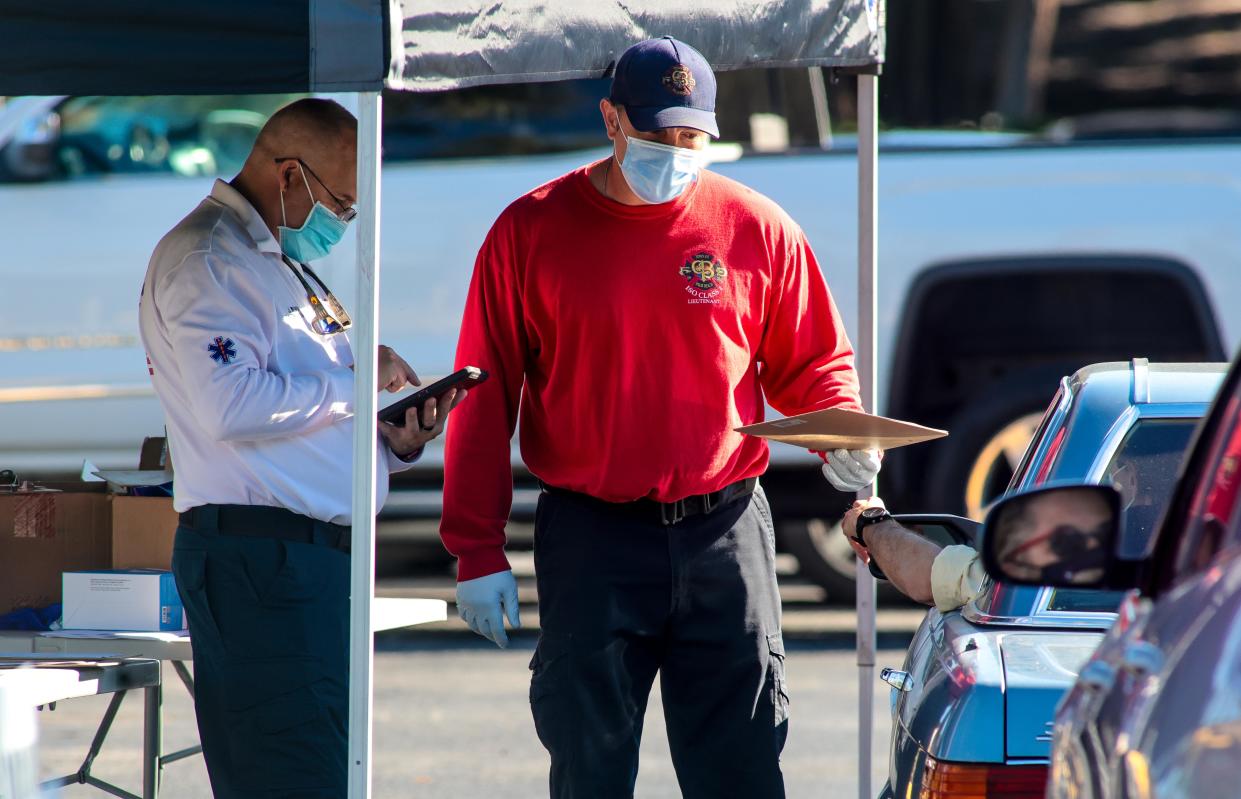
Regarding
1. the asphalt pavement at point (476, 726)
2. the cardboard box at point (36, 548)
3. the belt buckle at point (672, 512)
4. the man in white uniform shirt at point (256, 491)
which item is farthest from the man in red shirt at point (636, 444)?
the asphalt pavement at point (476, 726)

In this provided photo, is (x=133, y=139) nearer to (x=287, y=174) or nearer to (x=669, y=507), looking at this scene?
(x=287, y=174)

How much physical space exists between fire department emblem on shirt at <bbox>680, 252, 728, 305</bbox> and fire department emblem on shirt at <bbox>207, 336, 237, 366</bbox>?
0.92 metres

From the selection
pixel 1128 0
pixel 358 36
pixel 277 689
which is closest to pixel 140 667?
pixel 277 689

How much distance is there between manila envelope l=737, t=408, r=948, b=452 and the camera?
341 cm

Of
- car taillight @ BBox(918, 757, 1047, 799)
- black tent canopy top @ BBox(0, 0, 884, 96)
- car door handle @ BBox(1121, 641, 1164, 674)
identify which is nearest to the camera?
car door handle @ BBox(1121, 641, 1164, 674)

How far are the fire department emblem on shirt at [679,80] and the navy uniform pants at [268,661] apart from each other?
119cm

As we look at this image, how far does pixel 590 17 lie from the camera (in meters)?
3.74

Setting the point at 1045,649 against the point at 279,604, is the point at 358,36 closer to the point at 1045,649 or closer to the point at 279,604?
the point at 279,604

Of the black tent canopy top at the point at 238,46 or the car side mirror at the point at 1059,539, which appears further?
the black tent canopy top at the point at 238,46

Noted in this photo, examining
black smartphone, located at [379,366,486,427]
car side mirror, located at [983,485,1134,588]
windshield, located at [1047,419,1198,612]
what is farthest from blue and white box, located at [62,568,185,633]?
car side mirror, located at [983,485,1134,588]

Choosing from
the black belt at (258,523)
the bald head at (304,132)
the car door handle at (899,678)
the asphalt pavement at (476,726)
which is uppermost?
the bald head at (304,132)

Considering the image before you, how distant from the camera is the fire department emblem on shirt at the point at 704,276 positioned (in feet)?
11.8

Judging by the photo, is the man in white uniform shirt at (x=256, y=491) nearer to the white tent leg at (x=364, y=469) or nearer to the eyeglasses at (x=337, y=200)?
the eyeglasses at (x=337, y=200)

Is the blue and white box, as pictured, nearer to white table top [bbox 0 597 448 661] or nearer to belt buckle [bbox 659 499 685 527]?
white table top [bbox 0 597 448 661]
